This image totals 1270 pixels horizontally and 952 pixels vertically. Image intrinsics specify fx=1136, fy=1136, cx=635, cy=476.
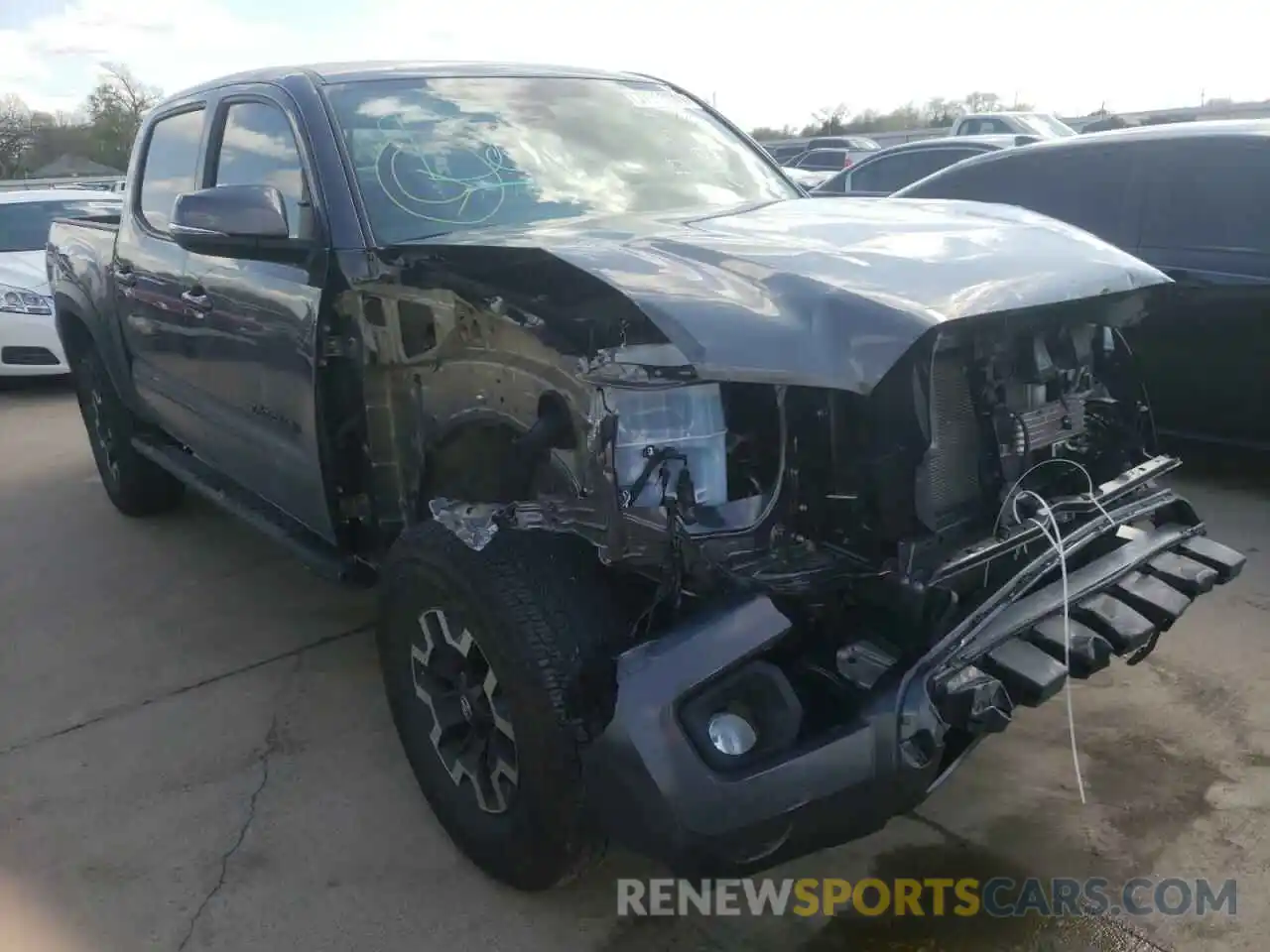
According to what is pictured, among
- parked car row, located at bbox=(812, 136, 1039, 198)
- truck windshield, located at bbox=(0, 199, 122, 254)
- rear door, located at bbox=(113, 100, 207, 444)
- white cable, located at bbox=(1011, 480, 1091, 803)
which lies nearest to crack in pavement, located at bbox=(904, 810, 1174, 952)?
white cable, located at bbox=(1011, 480, 1091, 803)

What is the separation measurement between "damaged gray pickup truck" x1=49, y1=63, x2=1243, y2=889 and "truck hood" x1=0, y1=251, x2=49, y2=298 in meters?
6.73

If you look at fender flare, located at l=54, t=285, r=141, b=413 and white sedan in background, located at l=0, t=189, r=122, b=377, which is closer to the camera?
fender flare, located at l=54, t=285, r=141, b=413

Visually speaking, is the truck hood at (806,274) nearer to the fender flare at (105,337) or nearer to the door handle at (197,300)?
the door handle at (197,300)

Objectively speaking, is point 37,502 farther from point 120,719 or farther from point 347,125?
point 347,125

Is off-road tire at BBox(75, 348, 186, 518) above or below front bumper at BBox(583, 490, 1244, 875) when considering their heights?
below

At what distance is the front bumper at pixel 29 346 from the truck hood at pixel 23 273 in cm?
25

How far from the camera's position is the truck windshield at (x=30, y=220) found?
9.90 meters

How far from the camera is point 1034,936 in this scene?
249 centimetres

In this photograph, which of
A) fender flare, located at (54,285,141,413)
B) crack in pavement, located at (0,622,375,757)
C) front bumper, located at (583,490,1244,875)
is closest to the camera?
front bumper, located at (583,490,1244,875)

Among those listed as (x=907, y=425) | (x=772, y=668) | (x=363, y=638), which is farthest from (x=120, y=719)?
(x=907, y=425)

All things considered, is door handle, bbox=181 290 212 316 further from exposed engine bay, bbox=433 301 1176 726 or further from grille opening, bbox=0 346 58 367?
grille opening, bbox=0 346 58 367

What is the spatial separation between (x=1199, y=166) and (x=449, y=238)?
377 centimetres

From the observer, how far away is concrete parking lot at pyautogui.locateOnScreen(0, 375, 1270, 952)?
102 inches

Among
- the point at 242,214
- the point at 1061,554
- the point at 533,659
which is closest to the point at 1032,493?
the point at 1061,554
